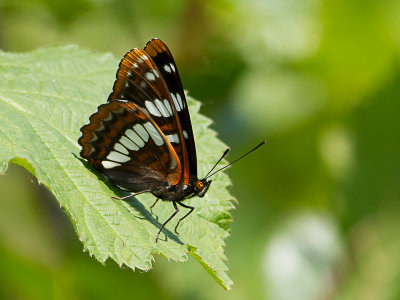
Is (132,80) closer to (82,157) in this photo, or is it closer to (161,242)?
(82,157)


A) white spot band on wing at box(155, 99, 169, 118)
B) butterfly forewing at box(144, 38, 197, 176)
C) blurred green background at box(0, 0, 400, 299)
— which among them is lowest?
blurred green background at box(0, 0, 400, 299)

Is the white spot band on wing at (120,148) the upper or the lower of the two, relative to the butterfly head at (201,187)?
lower

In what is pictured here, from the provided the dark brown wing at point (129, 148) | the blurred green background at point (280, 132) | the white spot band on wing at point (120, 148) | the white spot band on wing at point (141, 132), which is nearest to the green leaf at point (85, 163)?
the dark brown wing at point (129, 148)

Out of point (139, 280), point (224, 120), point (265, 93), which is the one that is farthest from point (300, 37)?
point (139, 280)

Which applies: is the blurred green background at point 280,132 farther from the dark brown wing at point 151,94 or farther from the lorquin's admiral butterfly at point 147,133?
the dark brown wing at point 151,94

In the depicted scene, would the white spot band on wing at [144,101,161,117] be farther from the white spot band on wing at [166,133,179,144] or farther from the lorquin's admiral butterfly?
the white spot band on wing at [166,133,179,144]

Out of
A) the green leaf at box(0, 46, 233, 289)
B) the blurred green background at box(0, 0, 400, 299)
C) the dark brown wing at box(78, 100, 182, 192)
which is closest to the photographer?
the green leaf at box(0, 46, 233, 289)

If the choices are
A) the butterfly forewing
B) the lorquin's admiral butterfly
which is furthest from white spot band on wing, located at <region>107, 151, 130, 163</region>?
the butterfly forewing

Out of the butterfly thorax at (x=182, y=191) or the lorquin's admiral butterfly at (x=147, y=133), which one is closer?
the lorquin's admiral butterfly at (x=147, y=133)
